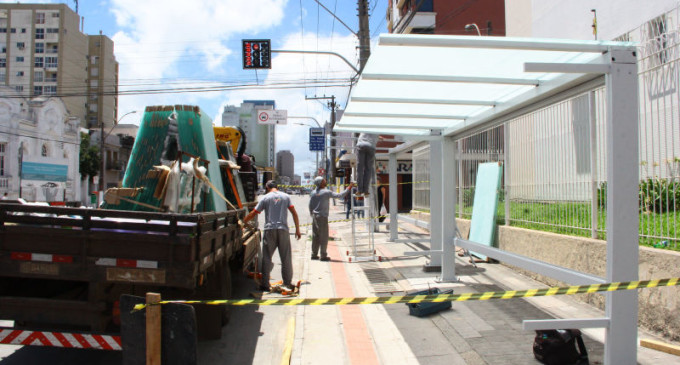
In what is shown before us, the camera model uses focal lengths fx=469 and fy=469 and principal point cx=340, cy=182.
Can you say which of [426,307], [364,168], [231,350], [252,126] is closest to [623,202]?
[426,307]

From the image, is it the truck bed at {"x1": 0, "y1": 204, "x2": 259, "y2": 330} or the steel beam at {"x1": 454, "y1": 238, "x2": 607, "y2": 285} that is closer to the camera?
the truck bed at {"x1": 0, "y1": 204, "x2": 259, "y2": 330}

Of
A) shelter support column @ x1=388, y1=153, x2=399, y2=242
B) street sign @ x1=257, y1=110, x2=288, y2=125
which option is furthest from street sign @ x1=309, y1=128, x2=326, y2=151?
shelter support column @ x1=388, y1=153, x2=399, y2=242

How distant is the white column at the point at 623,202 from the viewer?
362 cm

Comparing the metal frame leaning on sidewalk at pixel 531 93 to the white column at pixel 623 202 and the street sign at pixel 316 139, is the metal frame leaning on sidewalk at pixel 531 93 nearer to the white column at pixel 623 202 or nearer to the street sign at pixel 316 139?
the white column at pixel 623 202

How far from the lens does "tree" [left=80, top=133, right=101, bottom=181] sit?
51.9m

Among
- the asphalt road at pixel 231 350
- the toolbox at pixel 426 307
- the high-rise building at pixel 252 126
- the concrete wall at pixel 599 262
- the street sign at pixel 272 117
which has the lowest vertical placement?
the asphalt road at pixel 231 350

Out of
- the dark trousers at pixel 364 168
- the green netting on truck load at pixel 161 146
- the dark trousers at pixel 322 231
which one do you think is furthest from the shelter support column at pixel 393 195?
the green netting on truck load at pixel 161 146

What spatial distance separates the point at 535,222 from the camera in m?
7.82

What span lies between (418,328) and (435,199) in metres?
3.28

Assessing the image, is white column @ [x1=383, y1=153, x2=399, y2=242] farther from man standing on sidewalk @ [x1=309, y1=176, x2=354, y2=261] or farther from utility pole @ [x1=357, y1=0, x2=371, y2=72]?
utility pole @ [x1=357, y1=0, x2=371, y2=72]

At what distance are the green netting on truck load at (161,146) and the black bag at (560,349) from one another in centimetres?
383

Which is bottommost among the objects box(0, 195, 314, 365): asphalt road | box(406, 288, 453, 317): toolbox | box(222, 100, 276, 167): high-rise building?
box(0, 195, 314, 365): asphalt road

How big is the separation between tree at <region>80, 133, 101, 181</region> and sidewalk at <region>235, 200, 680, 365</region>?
51.7 meters

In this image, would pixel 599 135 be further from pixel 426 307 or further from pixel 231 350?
pixel 231 350
